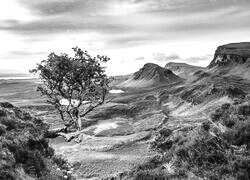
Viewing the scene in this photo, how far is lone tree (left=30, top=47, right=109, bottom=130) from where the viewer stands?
32.5 meters

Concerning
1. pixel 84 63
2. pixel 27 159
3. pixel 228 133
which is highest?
pixel 84 63

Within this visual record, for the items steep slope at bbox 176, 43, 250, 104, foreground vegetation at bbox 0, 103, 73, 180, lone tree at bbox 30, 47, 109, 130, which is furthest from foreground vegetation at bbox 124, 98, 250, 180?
steep slope at bbox 176, 43, 250, 104

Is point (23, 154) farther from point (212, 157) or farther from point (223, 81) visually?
point (223, 81)

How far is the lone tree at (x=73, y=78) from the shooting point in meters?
32.5

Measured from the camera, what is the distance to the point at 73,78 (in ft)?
110

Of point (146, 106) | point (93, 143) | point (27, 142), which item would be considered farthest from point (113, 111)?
point (27, 142)

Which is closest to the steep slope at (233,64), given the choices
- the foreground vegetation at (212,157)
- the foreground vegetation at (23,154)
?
the foreground vegetation at (212,157)

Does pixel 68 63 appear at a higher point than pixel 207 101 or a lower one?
higher

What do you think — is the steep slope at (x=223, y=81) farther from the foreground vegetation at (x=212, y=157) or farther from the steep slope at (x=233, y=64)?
the foreground vegetation at (x=212, y=157)

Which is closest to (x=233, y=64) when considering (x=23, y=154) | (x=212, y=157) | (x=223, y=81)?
(x=223, y=81)

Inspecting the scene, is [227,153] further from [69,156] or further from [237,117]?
[69,156]

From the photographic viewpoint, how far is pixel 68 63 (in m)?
32.3

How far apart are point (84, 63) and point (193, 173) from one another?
23797 millimetres

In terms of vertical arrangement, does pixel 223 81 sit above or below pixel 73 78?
below
